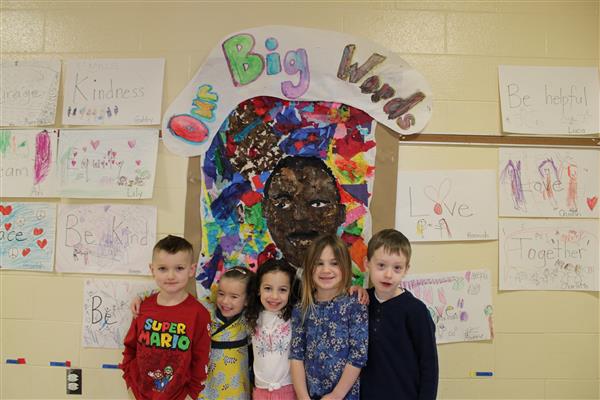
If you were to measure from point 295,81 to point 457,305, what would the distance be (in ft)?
4.09

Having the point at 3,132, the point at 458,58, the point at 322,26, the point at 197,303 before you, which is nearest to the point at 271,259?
the point at 197,303

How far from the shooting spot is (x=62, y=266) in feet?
6.76

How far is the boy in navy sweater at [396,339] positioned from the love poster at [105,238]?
1.05 m

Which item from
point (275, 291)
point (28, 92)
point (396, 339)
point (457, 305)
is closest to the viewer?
point (396, 339)

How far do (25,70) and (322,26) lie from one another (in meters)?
1.43

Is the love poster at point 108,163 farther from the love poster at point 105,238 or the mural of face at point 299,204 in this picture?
the mural of face at point 299,204

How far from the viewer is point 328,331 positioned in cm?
169

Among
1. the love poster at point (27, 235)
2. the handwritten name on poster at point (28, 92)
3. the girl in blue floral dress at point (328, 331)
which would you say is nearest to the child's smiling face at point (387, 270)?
the girl in blue floral dress at point (328, 331)

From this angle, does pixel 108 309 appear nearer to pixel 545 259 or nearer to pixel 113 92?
pixel 113 92

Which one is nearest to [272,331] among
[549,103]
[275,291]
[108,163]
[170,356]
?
[275,291]

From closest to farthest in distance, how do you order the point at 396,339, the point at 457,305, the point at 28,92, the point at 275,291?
the point at 396,339 → the point at 275,291 → the point at 457,305 → the point at 28,92

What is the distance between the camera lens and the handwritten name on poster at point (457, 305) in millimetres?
1982

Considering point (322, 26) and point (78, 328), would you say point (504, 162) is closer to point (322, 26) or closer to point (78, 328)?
point (322, 26)

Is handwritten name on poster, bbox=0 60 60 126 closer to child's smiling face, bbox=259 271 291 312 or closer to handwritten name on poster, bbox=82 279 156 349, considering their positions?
handwritten name on poster, bbox=82 279 156 349
